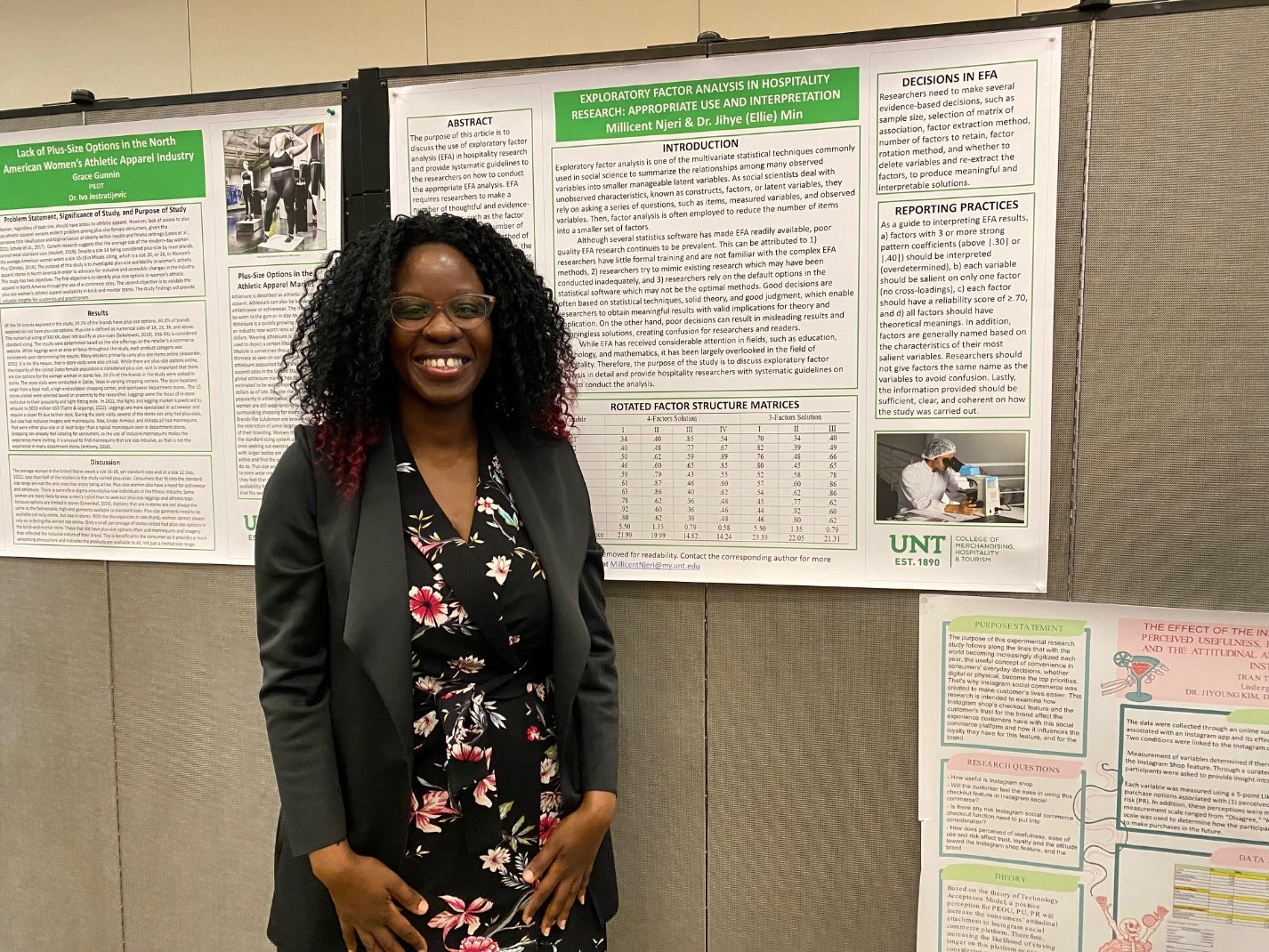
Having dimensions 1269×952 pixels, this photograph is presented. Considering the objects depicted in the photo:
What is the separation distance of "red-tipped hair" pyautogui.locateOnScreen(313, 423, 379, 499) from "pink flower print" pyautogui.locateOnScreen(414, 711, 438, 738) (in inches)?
12.0

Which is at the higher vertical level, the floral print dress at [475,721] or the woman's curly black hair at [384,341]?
the woman's curly black hair at [384,341]

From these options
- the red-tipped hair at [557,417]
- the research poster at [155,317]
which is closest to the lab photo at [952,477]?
→ the red-tipped hair at [557,417]

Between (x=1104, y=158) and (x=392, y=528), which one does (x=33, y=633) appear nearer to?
(x=392, y=528)

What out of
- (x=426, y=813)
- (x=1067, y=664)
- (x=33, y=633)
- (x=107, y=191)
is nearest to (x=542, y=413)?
(x=426, y=813)

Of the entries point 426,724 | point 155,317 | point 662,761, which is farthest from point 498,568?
point 155,317

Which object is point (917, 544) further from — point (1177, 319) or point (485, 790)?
point (485, 790)

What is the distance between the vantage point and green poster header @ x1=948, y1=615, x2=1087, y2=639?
1299 mm

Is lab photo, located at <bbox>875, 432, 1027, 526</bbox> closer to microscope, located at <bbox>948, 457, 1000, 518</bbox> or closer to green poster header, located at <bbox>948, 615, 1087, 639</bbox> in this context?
microscope, located at <bbox>948, 457, 1000, 518</bbox>

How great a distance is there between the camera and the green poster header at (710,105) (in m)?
1.30

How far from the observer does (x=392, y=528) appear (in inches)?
40.1

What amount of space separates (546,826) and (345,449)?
0.59 m

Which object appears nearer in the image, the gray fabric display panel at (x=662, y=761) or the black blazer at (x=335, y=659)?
the black blazer at (x=335, y=659)

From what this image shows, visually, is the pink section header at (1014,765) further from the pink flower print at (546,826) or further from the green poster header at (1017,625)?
the pink flower print at (546,826)

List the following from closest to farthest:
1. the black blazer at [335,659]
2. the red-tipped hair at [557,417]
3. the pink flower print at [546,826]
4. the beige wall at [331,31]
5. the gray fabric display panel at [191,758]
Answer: the black blazer at [335,659] → the pink flower print at [546,826] → the red-tipped hair at [557,417] → the gray fabric display panel at [191,758] → the beige wall at [331,31]
